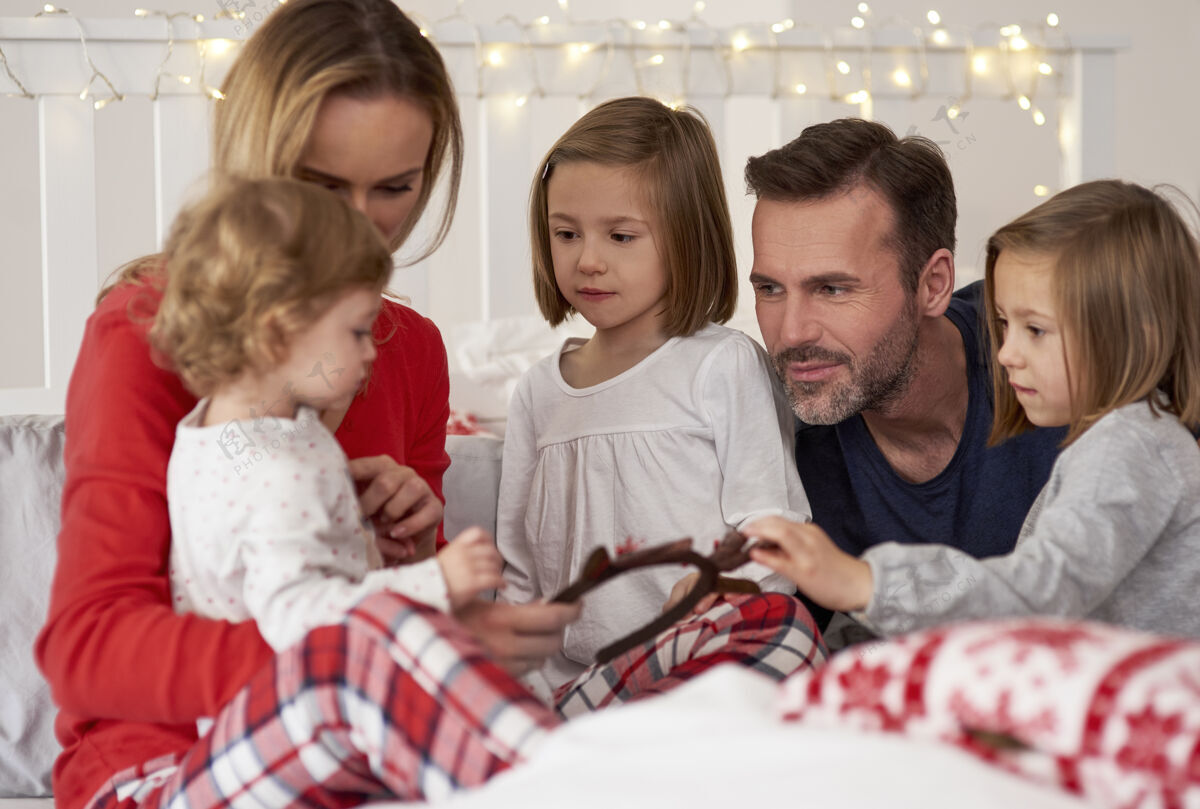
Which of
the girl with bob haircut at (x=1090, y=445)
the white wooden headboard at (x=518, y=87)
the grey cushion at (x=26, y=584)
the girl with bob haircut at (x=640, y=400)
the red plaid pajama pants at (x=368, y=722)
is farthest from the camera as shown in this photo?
the white wooden headboard at (x=518, y=87)

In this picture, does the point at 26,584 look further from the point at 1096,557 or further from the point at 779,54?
the point at 779,54

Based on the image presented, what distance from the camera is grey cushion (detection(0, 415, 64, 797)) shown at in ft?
4.17

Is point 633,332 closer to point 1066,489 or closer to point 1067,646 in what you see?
point 1066,489

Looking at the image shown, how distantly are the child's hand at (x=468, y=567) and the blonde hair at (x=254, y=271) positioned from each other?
216mm

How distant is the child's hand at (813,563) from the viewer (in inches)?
37.7

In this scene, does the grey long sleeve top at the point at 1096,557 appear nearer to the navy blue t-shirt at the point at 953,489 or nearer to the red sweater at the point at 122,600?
the navy blue t-shirt at the point at 953,489

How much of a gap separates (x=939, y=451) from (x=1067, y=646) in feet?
2.94

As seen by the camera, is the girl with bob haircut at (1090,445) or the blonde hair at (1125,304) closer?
the girl with bob haircut at (1090,445)

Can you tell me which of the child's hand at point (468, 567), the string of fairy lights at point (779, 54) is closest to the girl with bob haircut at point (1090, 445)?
the child's hand at point (468, 567)

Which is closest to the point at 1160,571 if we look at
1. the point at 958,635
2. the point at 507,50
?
the point at 958,635

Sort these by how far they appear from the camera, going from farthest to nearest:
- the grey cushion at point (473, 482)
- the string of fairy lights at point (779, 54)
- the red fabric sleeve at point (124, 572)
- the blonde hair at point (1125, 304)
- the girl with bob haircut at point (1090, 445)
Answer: the string of fairy lights at point (779, 54) < the grey cushion at point (473, 482) < the blonde hair at point (1125, 304) < the girl with bob haircut at point (1090, 445) < the red fabric sleeve at point (124, 572)

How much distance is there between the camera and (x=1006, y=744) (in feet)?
2.05

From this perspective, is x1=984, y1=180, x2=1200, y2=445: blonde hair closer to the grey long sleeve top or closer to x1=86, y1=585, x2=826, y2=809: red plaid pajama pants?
the grey long sleeve top

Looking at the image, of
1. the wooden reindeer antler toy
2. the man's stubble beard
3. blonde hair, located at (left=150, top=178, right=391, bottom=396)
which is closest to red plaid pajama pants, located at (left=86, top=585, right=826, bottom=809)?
the wooden reindeer antler toy
